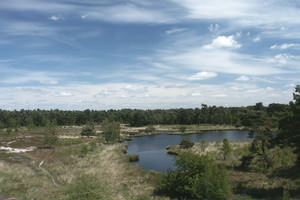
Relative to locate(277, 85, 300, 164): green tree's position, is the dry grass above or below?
below

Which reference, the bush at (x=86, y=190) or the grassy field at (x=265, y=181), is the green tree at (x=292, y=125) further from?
the bush at (x=86, y=190)

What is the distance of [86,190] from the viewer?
24688mm

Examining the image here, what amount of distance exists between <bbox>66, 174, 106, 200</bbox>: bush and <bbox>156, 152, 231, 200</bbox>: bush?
701 centimetres

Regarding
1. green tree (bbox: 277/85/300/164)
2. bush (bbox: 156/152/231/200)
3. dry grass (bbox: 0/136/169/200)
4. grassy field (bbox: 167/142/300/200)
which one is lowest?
dry grass (bbox: 0/136/169/200)

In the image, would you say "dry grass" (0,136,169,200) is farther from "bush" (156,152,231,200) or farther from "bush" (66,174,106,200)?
"bush" (156,152,231,200)

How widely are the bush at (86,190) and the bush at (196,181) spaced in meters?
7.01

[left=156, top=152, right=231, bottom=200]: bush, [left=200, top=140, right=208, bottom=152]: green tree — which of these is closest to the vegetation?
[left=156, top=152, right=231, bottom=200]: bush

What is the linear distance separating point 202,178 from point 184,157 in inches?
121

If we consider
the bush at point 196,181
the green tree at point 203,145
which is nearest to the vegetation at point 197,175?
the bush at point 196,181

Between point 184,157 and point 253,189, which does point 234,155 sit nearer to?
point 253,189

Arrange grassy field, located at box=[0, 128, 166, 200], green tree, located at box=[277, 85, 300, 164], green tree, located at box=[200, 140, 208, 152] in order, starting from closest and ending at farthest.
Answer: green tree, located at box=[277, 85, 300, 164] < grassy field, located at box=[0, 128, 166, 200] < green tree, located at box=[200, 140, 208, 152]

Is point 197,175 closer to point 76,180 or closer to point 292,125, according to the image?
point 292,125

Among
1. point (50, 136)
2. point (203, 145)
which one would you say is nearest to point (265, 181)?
point (203, 145)

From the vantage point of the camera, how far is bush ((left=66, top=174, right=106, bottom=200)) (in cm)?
2266
